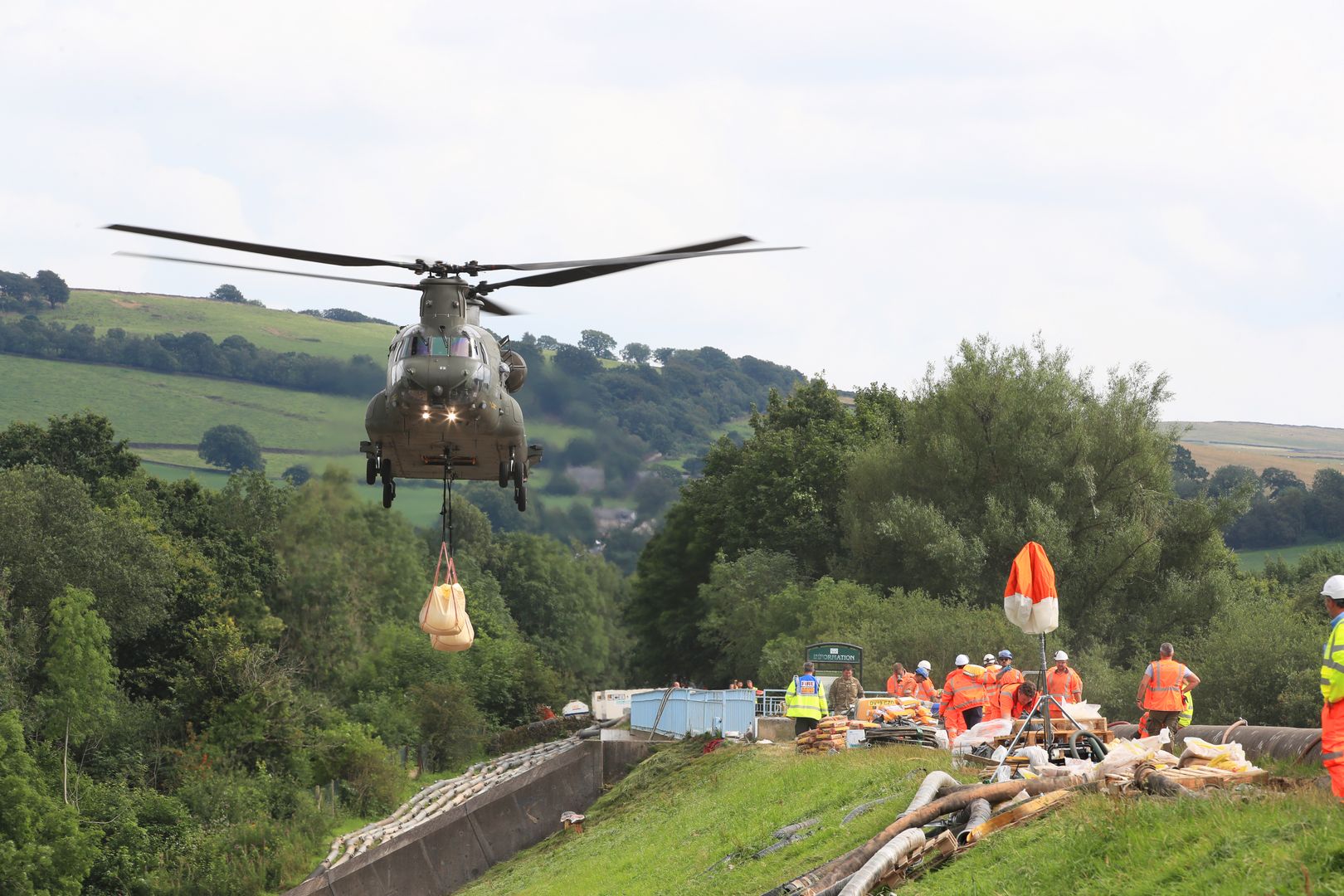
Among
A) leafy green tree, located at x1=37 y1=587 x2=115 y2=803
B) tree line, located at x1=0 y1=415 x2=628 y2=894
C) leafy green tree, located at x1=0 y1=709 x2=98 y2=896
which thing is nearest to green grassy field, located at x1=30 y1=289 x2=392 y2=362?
tree line, located at x1=0 y1=415 x2=628 y2=894

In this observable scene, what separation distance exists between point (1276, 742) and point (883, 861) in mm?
6146

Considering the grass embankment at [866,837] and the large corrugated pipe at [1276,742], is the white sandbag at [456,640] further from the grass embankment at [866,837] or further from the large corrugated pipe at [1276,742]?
the large corrugated pipe at [1276,742]

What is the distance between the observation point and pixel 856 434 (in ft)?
227

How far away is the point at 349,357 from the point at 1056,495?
30.1 meters

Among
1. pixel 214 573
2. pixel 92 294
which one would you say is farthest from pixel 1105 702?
pixel 92 294

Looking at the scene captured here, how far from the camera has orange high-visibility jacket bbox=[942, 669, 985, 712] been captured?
24.0 meters

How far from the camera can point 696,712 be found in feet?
129

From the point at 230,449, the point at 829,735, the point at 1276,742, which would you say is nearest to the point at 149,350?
the point at 230,449

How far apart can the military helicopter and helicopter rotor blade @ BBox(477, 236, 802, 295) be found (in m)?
0.02

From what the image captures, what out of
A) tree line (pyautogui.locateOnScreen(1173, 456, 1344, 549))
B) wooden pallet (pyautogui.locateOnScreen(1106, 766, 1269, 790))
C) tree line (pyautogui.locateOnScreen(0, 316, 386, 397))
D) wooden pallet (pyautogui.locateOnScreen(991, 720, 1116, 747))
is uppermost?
tree line (pyautogui.locateOnScreen(0, 316, 386, 397))

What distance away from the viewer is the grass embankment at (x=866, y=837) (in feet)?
38.0

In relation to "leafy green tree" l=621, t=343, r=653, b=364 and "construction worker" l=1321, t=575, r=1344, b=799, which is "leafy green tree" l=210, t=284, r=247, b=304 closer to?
"leafy green tree" l=621, t=343, r=653, b=364

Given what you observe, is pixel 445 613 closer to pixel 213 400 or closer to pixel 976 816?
pixel 976 816

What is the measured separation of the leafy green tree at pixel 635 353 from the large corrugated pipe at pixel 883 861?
112 ft
